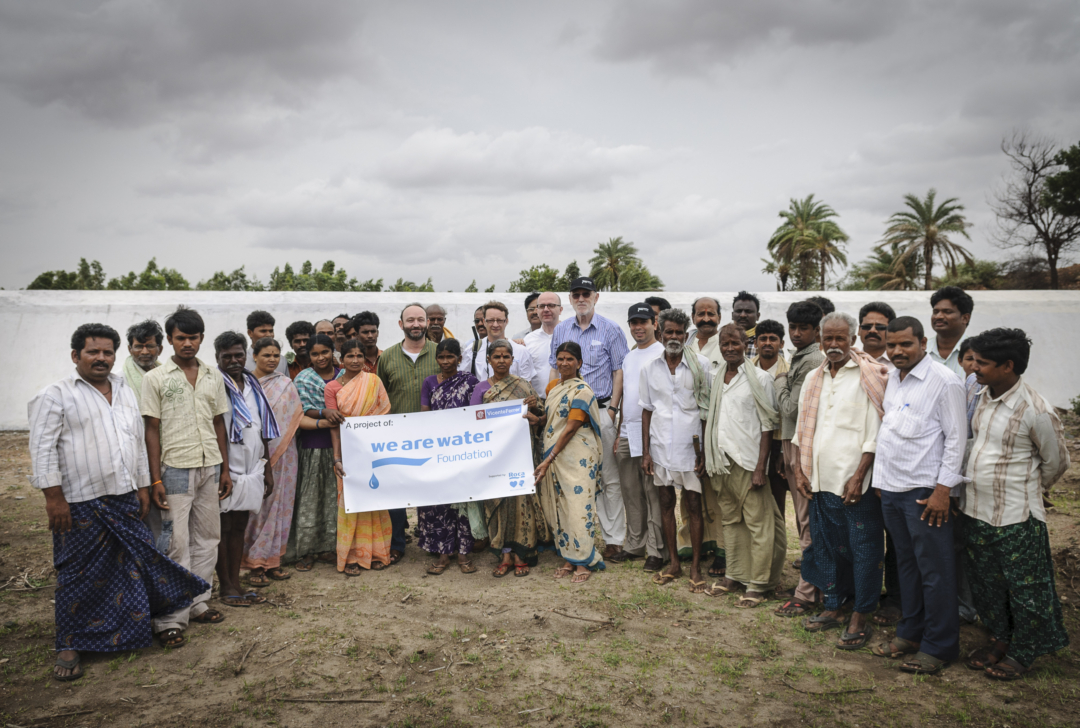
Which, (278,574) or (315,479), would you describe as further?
(315,479)

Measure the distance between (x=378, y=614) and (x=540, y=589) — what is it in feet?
4.33

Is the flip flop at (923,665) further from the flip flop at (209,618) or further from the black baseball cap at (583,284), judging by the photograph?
the flip flop at (209,618)

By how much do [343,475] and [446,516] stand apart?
3.33 ft

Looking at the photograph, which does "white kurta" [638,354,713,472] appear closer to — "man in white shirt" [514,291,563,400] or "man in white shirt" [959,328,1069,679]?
"man in white shirt" [514,291,563,400]

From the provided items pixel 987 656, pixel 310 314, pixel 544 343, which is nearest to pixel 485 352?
pixel 544 343

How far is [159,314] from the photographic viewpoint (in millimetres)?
13930

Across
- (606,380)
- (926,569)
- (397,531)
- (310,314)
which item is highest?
(310,314)

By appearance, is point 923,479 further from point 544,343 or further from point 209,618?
point 209,618

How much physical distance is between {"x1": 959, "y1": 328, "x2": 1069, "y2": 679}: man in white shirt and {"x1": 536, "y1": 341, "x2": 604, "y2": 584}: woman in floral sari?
9.01 feet

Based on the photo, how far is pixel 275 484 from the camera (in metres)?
5.50

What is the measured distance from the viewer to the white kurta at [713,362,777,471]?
4887 millimetres

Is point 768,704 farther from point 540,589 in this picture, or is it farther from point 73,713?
point 73,713

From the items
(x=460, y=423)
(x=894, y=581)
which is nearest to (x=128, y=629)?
(x=460, y=423)

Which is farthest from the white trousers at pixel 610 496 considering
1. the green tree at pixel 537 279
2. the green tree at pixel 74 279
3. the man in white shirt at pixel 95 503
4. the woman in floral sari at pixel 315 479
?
the green tree at pixel 74 279
